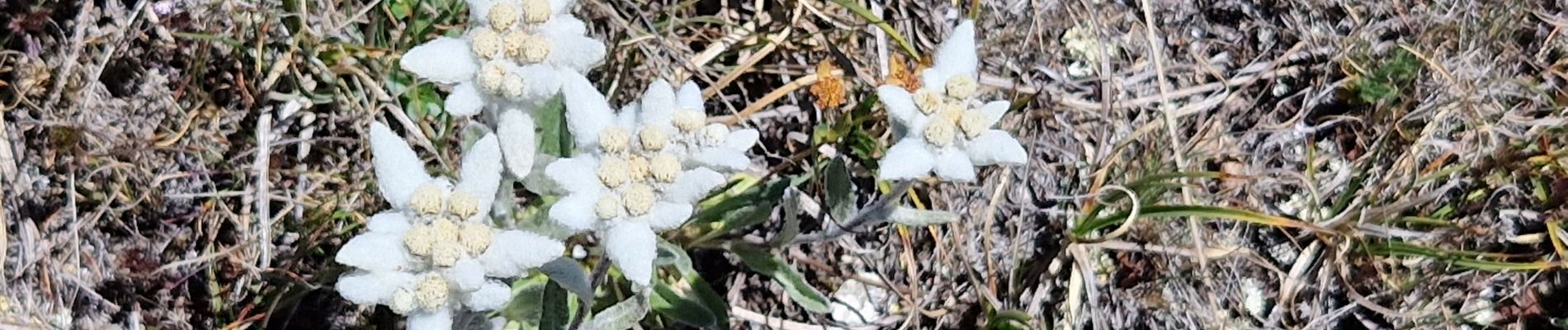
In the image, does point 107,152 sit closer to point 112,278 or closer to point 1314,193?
point 112,278

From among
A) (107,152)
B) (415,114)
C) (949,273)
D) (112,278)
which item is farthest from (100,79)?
(949,273)

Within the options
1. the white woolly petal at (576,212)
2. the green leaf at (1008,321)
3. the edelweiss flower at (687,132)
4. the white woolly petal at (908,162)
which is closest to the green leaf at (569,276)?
the white woolly petal at (576,212)

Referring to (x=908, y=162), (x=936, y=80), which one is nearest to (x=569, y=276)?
(x=908, y=162)

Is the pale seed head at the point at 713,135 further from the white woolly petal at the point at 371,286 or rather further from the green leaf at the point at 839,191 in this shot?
the white woolly petal at the point at 371,286

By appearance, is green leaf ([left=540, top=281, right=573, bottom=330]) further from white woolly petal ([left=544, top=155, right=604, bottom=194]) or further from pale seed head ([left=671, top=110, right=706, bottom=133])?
pale seed head ([left=671, top=110, right=706, bottom=133])

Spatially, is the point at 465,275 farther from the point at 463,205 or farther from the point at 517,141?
the point at 517,141

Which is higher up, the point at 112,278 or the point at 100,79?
the point at 100,79
